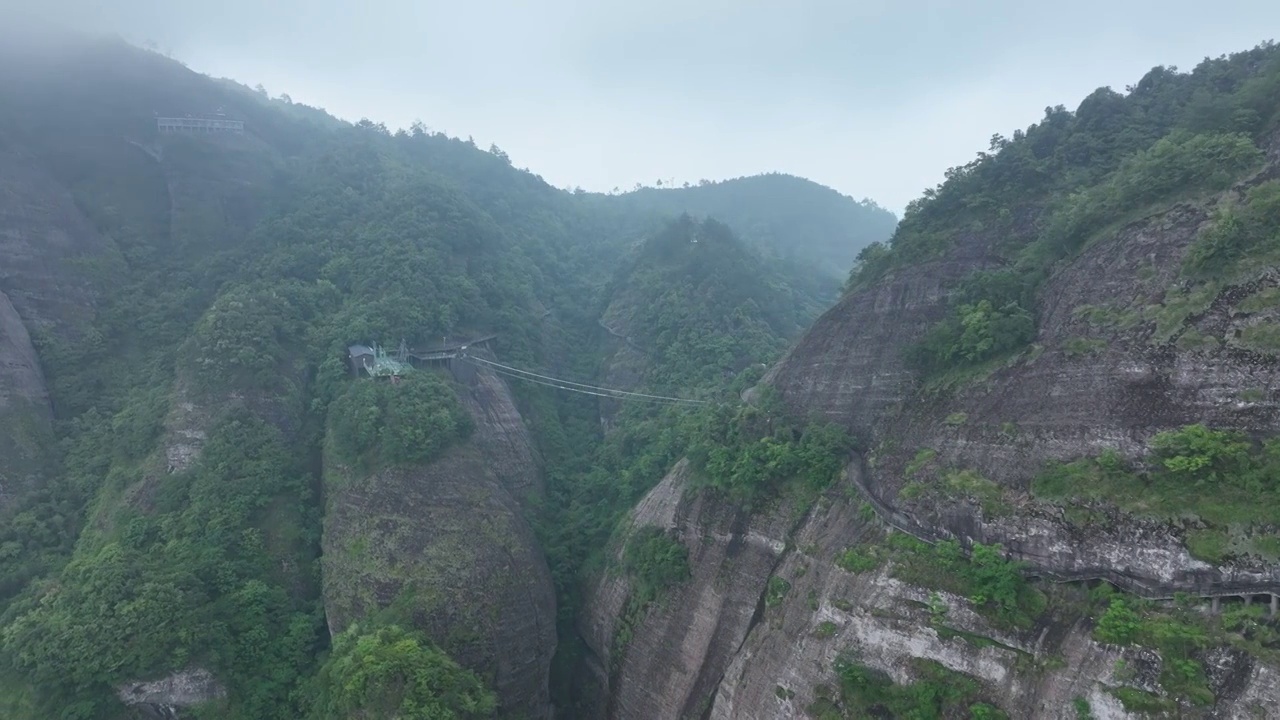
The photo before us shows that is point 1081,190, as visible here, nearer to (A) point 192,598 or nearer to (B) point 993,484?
(B) point 993,484

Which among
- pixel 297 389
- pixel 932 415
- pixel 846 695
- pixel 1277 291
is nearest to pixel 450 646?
pixel 846 695

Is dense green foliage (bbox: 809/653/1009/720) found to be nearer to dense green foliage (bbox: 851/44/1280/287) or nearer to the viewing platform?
dense green foliage (bbox: 851/44/1280/287)

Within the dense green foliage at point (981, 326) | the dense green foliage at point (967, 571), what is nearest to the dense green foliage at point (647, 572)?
the dense green foliage at point (967, 571)

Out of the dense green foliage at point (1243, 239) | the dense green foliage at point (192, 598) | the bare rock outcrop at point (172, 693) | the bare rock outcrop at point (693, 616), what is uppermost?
the dense green foliage at point (1243, 239)

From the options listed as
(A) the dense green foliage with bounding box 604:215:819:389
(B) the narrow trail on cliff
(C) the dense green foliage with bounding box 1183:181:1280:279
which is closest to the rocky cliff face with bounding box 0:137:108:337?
(A) the dense green foliage with bounding box 604:215:819:389

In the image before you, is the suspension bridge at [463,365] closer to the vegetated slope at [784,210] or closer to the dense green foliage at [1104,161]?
the dense green foliage at [1104,161]

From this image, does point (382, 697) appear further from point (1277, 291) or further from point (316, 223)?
point (316, 223)
